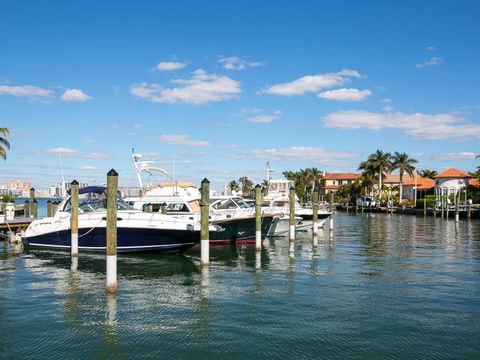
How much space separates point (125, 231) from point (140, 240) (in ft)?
2.52

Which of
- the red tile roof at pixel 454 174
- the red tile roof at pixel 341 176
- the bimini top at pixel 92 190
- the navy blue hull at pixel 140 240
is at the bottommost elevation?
Result: the navy blue hull at pixel 140 240

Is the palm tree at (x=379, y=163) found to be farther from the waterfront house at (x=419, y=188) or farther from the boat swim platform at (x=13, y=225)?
the boat swim platform at (x=13, y=225)

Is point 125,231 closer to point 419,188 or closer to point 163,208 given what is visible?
point 163,208

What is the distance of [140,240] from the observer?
2141 centimetres

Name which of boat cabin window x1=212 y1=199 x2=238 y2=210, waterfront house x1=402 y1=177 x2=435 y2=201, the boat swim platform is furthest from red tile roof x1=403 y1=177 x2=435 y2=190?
the boat swim platform

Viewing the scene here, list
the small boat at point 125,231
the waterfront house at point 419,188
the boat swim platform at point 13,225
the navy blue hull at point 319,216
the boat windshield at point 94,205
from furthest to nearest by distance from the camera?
the waterfront house at point 419,188, the navy blue hull at point 319,216, the boat swim platform at point 13,225, the boat windshield at point 94,205, the small boat at point 125,231

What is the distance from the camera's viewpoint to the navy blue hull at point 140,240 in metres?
21.3

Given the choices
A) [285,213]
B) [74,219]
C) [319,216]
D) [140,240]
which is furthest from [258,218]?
[319,216]

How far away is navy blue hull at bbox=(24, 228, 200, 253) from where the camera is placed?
70.0ft

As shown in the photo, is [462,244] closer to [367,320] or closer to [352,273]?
[352,273]

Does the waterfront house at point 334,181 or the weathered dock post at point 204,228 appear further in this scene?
the waterfront house at point 334,181

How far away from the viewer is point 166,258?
2116 centimetres

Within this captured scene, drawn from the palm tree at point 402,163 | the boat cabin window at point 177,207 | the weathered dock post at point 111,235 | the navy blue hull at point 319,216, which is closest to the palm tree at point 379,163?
the palm tree at point 402,163

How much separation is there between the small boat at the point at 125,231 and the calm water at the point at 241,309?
91 centimetres
